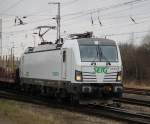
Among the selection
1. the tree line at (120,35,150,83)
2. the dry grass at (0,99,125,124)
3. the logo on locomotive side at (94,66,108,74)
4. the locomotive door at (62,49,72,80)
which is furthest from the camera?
the tree line at (120,35,150,83)

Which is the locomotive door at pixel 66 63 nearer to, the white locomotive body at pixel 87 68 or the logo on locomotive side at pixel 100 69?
the white locomotive body at pixel 87 68

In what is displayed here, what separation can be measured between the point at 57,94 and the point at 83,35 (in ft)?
10.6

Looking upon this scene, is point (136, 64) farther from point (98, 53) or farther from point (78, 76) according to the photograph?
point (78, 76)

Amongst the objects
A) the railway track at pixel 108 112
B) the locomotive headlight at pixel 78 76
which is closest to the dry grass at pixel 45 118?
the railway track at pixel 108 112

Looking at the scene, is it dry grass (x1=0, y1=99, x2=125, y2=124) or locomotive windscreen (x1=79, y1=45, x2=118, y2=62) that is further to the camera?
locomotive windscreen (x1=79, y1=45, x2=118, y2=62)

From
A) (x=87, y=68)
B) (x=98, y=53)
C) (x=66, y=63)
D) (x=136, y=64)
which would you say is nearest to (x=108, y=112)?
(x=87, y=68)

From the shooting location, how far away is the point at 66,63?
A: 21.2m

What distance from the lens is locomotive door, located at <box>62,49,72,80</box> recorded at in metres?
20.8

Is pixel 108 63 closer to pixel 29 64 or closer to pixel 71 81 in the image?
pixel 71 81

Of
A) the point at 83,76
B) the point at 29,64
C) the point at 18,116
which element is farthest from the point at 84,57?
the point at 29,64

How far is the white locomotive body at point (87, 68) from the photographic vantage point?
20.0 m

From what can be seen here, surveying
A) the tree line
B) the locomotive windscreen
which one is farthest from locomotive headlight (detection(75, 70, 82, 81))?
the tree line

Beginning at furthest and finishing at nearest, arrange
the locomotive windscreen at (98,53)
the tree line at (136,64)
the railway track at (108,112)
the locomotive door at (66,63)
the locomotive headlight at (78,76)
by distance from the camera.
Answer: the tree line at (136,64)
the locomotive door at (66,63)
the locomotive windscreen at (98,53)
the locomotive headlight at (78,76)
the railway track at (108,112)

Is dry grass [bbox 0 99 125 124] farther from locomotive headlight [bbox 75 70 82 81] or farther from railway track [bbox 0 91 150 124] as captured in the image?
locomotive headlight [bbox 75 70 82 81]
